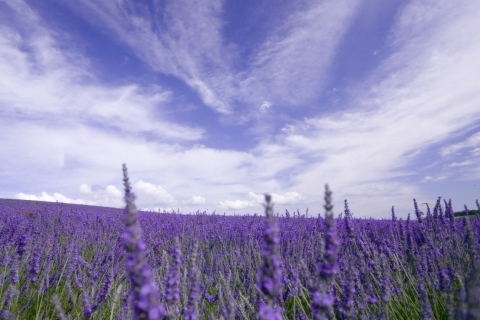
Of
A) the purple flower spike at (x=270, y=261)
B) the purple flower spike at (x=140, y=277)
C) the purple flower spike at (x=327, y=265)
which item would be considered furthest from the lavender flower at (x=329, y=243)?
the purple flower spike at (x=140, y=277)

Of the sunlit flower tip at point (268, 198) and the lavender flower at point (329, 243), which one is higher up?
the sunlit flower tip at point (268, 198)

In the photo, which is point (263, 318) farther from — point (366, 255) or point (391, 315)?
point (366, 255)

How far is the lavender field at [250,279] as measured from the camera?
1104mm

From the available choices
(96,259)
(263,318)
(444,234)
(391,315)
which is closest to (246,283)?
(391,315)

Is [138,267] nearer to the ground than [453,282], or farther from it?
farther from it

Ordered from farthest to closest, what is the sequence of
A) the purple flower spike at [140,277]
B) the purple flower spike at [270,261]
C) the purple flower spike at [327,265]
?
the purple flower spike at [327,265], the purple flower spike at [270,261], the purple flower spike at [140,277]

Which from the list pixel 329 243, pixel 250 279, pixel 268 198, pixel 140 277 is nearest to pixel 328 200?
pixel 329 243

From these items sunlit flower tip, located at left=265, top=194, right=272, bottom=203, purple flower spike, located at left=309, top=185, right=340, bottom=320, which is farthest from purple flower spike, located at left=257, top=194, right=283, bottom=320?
purple flower spike, located at left=309, top=185, right=340, bottom=320

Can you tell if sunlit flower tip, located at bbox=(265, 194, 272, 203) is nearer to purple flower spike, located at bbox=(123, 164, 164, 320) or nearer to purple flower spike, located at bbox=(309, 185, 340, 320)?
purple flower spike, located at bbox=(309, 185, 340, 320)

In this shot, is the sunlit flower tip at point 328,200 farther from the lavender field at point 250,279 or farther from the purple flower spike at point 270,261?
the purple flower spike at point 270,261

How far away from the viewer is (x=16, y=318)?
Result: 8.94ft

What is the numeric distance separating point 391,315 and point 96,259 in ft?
11.2

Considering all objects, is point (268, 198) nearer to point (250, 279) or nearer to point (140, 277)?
point (140, 277)

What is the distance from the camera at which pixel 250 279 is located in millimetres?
3729
